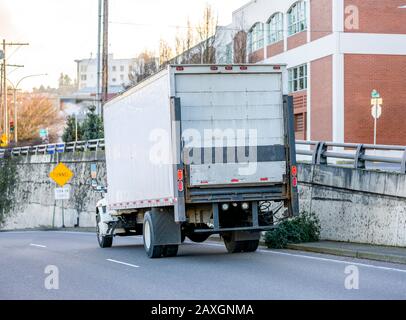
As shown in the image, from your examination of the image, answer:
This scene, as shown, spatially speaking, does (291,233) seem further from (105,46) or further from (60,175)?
(60,175)

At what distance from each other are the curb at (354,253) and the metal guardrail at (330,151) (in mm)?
2478

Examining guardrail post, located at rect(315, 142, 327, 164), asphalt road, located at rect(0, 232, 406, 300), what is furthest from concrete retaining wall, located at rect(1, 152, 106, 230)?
asphalt road, located at rect(0, 232, 406, 300)

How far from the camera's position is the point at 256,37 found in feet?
180

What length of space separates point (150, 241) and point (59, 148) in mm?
36718

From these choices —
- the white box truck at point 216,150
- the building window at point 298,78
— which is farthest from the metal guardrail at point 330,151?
the building window at point 298,78

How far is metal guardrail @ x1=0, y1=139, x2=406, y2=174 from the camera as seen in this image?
19.5m

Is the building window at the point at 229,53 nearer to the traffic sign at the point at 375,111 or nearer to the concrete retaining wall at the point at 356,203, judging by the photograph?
the traffic sign at the point at 375,111

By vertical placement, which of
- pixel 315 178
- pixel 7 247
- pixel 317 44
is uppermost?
pixel 317 44

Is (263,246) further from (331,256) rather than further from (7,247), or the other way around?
(7,247)

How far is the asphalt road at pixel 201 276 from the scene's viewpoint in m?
11.9

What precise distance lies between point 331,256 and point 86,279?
5.73 m

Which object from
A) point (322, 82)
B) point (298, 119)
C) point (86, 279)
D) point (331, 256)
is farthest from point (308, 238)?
point (298, 119)

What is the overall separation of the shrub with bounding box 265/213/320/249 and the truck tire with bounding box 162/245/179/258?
2.78m

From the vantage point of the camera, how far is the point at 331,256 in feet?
57.4
